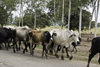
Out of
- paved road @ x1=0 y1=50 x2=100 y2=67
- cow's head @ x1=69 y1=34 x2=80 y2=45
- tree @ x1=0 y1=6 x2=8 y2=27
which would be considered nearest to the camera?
paved road @ x1=0 y1=50 x2=100 y2=67

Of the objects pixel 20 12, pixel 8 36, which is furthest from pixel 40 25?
pixel 8 36

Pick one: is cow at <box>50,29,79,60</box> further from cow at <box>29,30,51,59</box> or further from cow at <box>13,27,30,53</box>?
cow at <box>13,27,30,53</box>

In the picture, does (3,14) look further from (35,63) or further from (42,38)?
(35,63)

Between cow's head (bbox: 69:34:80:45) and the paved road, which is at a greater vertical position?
cow's head (bbox: 69:34:80:45)

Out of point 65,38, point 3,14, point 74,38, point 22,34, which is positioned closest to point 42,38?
point 65,38

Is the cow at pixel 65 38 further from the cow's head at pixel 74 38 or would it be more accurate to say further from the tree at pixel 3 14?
the tree at pixel 3 14

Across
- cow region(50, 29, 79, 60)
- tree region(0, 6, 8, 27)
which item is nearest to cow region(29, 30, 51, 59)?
cow region(50, 29, 79, 60)

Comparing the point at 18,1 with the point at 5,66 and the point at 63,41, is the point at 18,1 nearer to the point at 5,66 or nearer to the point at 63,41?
the point at 63,41

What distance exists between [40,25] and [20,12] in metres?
9.68

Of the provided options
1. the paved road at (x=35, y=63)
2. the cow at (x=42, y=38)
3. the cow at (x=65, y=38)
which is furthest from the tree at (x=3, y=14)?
the paved road at (x=35, y=63)

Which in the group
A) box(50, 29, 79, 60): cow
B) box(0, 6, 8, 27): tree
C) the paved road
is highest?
box(0, 6, 8, 27): tree

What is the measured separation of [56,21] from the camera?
1198 inches

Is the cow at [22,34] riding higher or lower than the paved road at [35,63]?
higher

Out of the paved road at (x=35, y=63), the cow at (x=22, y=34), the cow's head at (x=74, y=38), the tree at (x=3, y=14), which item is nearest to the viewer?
the paved road at (x=35, y=63)
